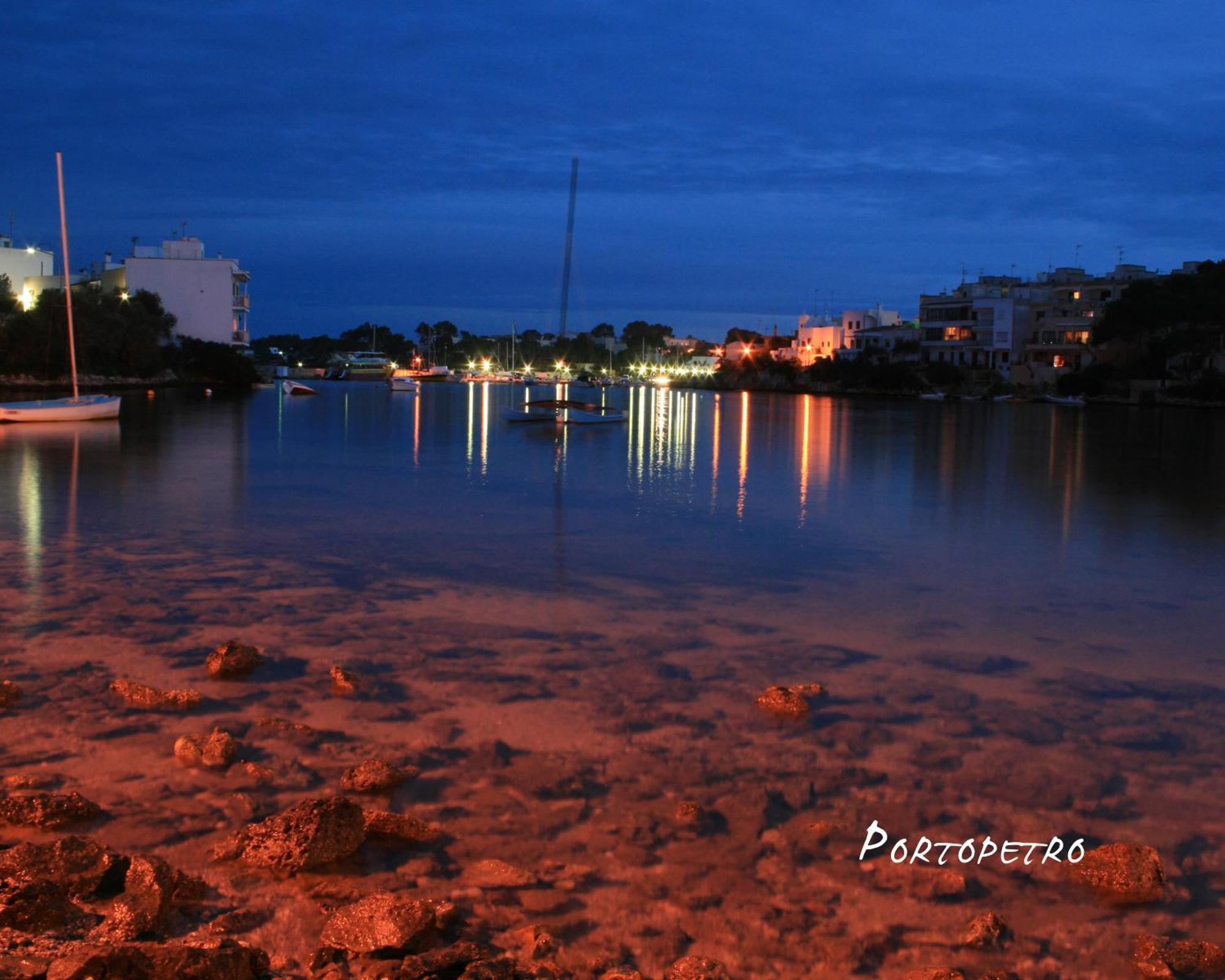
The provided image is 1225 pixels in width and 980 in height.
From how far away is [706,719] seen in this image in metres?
6.61

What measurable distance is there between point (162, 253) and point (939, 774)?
271 ft

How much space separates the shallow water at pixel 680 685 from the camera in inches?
178

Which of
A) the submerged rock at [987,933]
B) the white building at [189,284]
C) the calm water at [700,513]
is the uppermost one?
the white building at [189,284]

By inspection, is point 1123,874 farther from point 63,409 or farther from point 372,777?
point 63,409

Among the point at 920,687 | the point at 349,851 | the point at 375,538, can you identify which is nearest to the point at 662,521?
the point at 375,538

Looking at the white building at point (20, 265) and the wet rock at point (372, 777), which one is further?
the white building at point (20, 265)

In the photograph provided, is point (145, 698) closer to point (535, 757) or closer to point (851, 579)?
point (535, 757)

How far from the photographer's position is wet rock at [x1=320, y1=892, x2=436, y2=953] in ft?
12.9

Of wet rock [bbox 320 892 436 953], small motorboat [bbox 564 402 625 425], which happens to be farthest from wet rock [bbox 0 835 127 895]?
small motorboat [bbox 564 402 625 425]

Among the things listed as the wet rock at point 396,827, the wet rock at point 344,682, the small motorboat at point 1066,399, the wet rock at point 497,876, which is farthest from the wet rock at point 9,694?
the small motorboat at point 1066,399

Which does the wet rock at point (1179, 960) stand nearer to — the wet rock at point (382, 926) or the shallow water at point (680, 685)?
the shallow water at point (680, 685)

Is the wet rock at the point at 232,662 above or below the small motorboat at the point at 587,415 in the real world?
below

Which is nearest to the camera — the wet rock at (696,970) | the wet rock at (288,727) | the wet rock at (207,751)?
the wet rock at (696,970)

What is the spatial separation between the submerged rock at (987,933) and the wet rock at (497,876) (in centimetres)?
166
